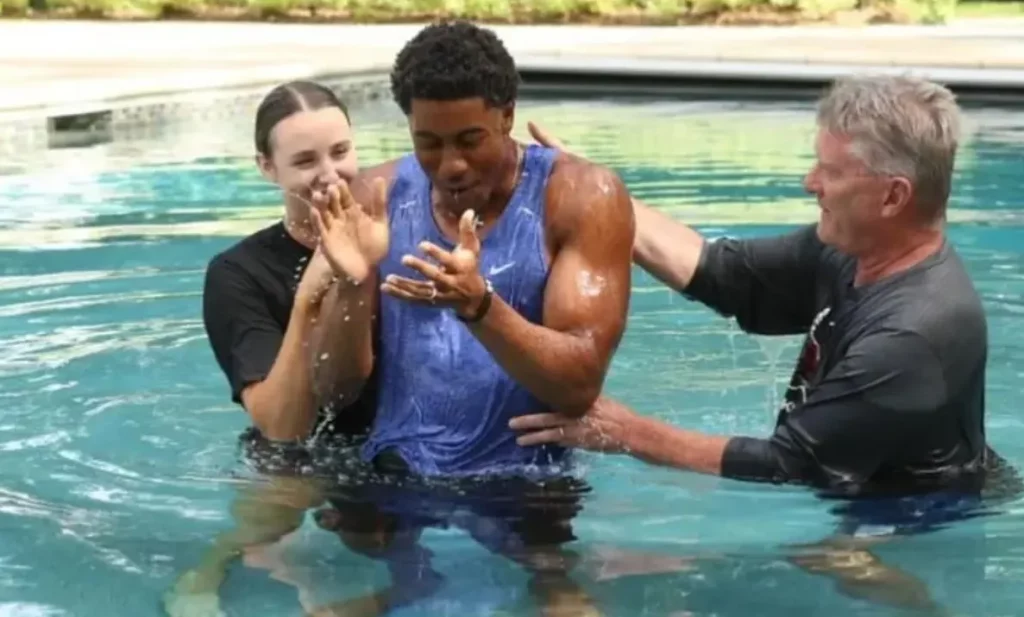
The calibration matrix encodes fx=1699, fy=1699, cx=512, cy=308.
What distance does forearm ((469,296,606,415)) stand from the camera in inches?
131

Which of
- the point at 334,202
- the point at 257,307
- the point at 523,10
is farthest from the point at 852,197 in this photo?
the point at 523,10

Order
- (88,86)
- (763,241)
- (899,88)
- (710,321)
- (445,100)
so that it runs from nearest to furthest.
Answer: (445,100)
(899,88)
(763,241)
(710,321)
(88,86)

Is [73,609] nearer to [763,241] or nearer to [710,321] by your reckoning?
[763,241]

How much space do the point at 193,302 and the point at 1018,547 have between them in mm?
4321

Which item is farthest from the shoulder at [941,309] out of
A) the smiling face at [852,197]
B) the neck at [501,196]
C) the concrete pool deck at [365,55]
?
the concrete pool deck at [365,55]

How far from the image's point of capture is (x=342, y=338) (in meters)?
3.69

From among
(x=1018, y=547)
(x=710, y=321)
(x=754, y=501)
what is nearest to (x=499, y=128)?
(x=754, y=501)

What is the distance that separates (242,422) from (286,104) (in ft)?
5.38

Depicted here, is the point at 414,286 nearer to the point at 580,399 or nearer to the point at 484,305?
the point at 484,305

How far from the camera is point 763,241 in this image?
431 cm

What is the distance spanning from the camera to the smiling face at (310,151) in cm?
407

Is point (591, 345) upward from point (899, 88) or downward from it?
downward

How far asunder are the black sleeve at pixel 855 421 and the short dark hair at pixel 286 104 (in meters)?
1.30

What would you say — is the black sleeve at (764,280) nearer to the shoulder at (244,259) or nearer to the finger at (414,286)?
the shoulder at (244,259)
